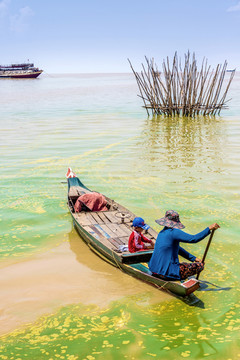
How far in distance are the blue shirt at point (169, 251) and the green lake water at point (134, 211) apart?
54 cm

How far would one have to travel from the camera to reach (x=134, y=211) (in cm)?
1002

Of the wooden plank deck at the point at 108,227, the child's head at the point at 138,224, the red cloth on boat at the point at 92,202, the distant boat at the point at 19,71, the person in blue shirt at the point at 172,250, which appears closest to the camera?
the person in blue shirt at the point at 172,250

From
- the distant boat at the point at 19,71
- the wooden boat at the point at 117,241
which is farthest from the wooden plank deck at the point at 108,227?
the distant boat at the point at 19,71

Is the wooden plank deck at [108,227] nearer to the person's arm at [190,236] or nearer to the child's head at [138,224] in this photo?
the child's head at [138,224]

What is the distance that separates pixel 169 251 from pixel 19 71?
388ft

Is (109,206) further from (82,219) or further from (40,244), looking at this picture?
(40,244)

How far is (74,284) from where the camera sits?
667 centimetres

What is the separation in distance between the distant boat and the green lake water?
97645 mm

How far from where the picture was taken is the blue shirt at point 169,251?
5.53 m

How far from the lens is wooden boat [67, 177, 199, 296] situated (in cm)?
586

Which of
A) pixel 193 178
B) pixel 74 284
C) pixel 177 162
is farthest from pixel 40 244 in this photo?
pixel 177 162

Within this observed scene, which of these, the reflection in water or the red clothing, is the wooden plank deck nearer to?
the red clothing

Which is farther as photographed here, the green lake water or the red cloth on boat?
the red cloth on boat

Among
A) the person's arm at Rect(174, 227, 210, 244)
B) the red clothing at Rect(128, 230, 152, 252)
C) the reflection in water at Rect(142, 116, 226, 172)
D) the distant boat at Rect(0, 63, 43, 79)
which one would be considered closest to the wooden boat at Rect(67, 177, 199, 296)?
→ the red clothing at Rect(128, 230, 152, 252)
